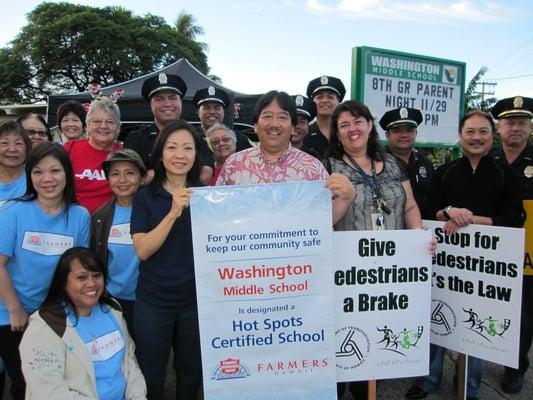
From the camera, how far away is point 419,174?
402cm

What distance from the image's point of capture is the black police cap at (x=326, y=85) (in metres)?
4.48

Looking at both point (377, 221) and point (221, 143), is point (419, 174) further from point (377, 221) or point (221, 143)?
point (221, 143)


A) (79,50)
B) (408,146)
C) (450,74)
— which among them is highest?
(79,50)

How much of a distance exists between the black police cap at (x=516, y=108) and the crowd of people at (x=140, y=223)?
69 centimetres

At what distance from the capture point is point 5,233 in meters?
2.51

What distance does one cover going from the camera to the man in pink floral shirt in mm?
2605

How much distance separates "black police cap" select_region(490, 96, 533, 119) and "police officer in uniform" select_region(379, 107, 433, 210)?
0.70 m

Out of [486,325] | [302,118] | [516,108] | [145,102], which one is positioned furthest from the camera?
[145,102]

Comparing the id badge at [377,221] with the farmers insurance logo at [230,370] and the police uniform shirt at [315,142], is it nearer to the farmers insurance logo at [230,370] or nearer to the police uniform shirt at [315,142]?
the farmers insurance logo at [230,370]

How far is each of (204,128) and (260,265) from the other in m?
2.64

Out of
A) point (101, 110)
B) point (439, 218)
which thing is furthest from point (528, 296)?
point (101, 110)

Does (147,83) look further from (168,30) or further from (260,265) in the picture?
(168,30)

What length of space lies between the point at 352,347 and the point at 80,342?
1551mm

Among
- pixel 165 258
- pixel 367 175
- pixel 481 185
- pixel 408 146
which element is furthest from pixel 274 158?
pixel 408 146
